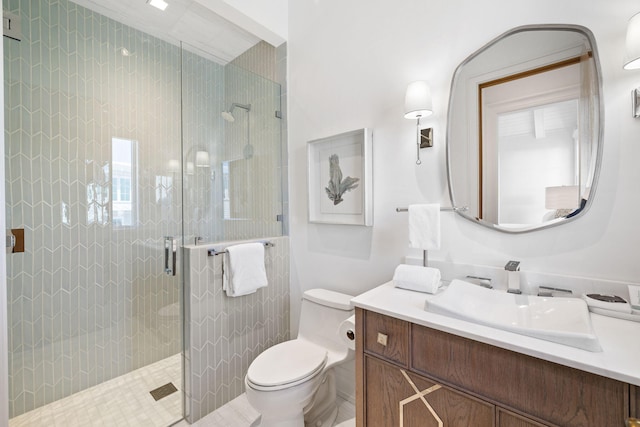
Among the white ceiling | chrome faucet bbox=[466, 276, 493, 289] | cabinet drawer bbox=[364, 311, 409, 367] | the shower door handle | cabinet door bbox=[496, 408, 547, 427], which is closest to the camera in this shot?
cabinet door bbox=[496, 408, 547, 427]

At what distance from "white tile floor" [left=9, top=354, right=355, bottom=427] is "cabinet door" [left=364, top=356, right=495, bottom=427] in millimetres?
695

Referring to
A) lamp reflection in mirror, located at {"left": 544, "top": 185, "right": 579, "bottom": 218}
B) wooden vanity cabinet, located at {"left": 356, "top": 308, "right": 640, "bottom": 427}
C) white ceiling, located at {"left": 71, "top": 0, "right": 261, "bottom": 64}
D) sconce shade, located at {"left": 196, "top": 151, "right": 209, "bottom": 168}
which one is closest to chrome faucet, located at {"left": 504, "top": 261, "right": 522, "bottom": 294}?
lamp reflection in mirror, located at {"left": 544, "top": 185, "right": 579, "bottom": 218}

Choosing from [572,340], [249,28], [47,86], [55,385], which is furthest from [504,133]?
[55,385]

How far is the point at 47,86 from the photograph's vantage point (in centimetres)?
167

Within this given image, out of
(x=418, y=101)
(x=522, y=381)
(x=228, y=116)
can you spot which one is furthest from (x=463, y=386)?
(x=228, y=116)

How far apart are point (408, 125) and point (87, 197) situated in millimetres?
2094

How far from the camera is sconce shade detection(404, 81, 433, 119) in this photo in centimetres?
135

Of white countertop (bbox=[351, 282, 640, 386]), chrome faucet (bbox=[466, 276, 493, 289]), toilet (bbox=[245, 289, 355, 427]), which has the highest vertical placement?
chrome faucet (bbox=[466, 276, 493, 289])

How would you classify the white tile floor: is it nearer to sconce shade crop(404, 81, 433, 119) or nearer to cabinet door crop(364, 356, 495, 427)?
cabinet door crop(364, 356, 495, 427)

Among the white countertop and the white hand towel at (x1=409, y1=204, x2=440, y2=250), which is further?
the white hand towel at (x1=409, y1=204, x2=440, y2=250)

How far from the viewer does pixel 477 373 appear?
2.79ft

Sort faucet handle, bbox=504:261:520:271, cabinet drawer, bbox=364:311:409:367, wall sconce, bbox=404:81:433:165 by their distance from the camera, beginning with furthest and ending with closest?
wall sconce, bbox=404:81:433:165, faucet handle, bbox=504:261:520:271, cabinet drawer, bbox=364:311:409:367

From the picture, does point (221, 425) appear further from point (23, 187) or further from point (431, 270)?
point (23, 187)

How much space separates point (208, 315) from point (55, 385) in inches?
43.3
